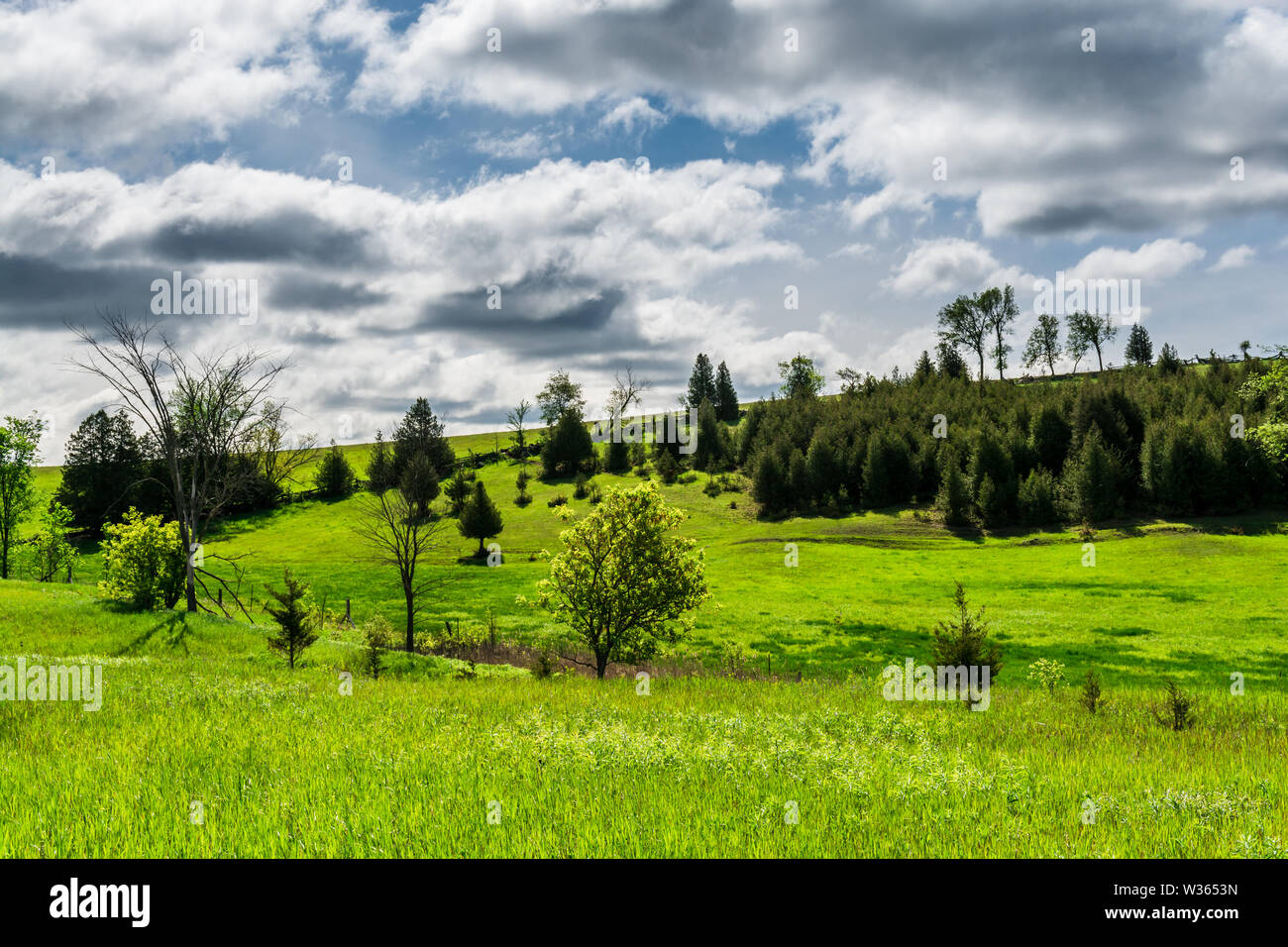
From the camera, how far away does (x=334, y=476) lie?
11381 cm

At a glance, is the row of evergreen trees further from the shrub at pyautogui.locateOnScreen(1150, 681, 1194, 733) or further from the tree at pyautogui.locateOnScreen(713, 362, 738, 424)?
the shrub at pyautogui.locateOnScreen(1150, 681, 1194, 733)

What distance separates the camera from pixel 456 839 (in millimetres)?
5137

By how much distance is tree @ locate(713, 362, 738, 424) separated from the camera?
169625 millimetres

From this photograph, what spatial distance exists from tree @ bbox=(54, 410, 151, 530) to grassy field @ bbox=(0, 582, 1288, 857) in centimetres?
9178

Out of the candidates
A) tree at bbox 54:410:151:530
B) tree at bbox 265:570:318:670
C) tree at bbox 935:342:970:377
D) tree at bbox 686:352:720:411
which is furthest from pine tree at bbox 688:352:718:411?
tree at bbox 265:570:318:670

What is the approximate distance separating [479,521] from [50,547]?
37616mm

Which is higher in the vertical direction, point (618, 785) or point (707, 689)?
point (618, 785)

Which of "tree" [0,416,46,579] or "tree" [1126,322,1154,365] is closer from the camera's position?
"tree" [0,416,46,579]

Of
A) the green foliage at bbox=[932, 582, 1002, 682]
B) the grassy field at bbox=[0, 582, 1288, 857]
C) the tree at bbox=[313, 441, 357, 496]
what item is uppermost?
the tree at bbox=[313, 441, 357, 496]

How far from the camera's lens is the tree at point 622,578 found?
23.7 meters
